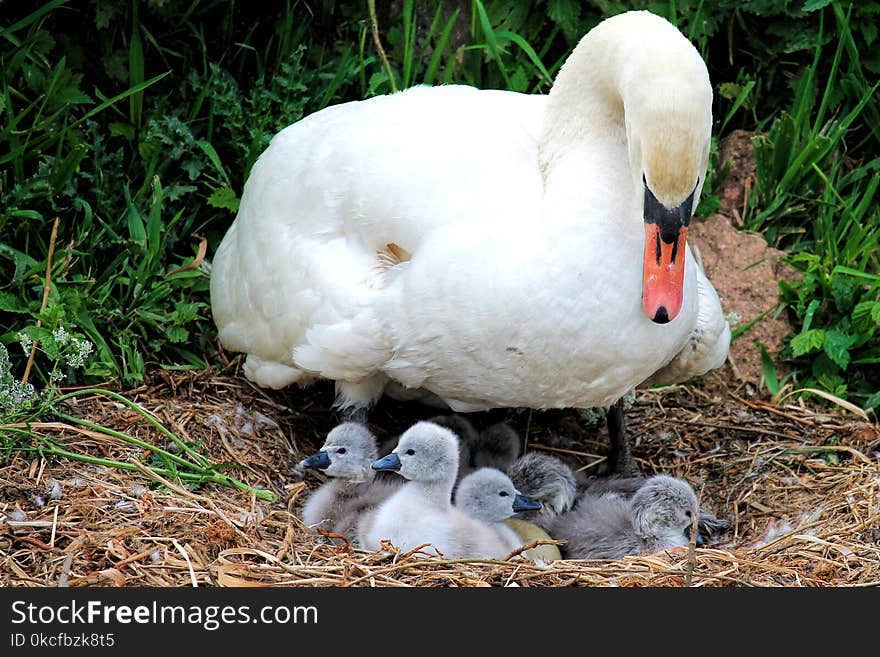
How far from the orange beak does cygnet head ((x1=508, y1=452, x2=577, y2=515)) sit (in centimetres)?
115

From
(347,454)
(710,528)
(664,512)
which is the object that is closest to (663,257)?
(664,512)

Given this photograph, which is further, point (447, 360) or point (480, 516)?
point (480, 516)

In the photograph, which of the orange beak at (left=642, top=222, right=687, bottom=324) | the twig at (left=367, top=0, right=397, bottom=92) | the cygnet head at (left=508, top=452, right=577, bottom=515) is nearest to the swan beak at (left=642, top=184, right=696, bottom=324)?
the orange beak at (left=642, top=222, right=687, bottom=324)

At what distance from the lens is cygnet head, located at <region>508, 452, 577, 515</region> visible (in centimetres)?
520

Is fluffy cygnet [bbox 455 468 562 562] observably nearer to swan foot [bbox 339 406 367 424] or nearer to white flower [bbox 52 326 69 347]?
swan foot [bbox 339 406 367 424]

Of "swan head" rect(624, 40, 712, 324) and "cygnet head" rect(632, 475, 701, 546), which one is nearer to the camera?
"swan head" rect(624, 40, 712, 324)

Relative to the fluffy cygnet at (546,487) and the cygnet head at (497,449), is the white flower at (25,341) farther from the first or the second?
the fluffy cygnet at (546,487)

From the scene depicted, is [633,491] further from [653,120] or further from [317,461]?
[653,120]

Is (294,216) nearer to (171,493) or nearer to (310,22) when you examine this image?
(171,493)

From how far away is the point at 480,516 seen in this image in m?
4.94

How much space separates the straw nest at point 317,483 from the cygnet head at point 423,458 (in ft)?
1.26

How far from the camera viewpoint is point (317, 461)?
5.05 metres

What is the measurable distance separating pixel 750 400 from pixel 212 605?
3.09m

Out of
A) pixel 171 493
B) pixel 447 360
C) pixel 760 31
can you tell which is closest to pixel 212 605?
pixel 171 493
